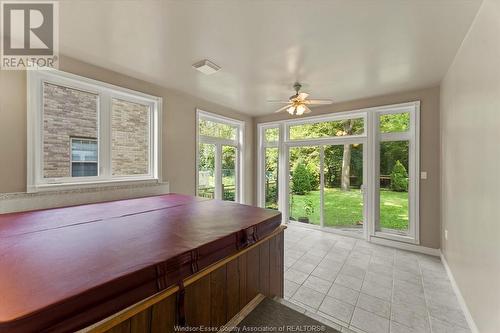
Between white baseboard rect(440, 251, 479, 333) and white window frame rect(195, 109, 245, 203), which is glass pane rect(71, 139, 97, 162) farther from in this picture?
white baseboard rect(440, 251, 479, 333)

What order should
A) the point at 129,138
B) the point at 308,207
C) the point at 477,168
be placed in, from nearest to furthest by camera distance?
the point at 477,168, the point at 129,138, the point at 308,207

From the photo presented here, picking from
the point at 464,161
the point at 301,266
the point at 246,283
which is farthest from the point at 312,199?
the point at 246,283

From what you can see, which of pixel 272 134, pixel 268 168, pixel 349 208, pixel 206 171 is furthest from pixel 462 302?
pixel 272 134

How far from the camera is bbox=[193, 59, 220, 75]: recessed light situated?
2584 mm

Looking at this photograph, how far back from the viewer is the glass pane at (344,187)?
417 cm

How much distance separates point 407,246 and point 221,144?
13.0 ft

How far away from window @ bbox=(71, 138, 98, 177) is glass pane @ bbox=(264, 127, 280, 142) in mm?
3655

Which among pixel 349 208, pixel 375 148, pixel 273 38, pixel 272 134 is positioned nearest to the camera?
pixel 273 38

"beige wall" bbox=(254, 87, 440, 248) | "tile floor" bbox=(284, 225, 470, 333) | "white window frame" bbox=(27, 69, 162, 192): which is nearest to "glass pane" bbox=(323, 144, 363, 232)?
"tile floor" bbox=(284, 225, 470, 333)

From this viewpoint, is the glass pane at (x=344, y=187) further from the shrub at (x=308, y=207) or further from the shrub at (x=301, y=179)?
the shrub at (x=301, y=179)

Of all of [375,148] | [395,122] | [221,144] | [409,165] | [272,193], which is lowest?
[272,193]

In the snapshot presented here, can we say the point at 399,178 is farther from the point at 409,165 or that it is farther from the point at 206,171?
the point at 206,171

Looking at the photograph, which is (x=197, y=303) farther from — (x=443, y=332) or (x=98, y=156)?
(x=98, y=156)

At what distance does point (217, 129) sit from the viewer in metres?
4.72
